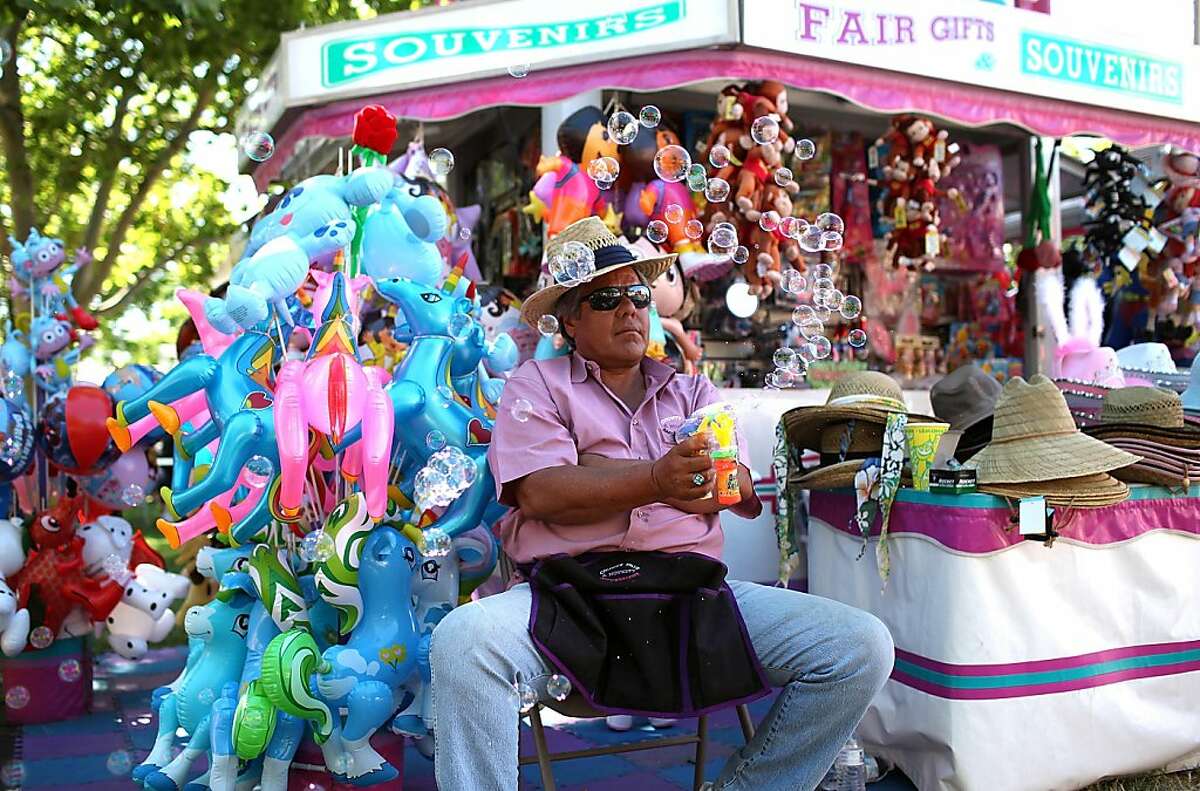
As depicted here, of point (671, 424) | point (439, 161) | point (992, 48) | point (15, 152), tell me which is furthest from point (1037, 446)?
point (15, 152)

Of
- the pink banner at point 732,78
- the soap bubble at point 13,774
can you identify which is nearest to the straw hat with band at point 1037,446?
the pink banner at point 732,78

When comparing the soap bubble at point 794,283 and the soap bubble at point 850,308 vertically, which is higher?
the soap bubble at point 794,283

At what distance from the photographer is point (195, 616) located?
8.94 feet

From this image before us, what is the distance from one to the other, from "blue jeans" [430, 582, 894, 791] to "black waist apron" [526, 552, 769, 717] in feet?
0.20

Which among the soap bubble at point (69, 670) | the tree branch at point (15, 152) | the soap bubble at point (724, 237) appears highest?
the tree branch at point (15, 152)

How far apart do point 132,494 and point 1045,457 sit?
10.5 feet

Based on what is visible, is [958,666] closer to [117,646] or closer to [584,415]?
[584,415]

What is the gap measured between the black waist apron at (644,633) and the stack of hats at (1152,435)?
4.53 feet

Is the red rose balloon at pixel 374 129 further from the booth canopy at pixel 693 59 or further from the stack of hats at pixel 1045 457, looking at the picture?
the booth canopy at pixel 693 59

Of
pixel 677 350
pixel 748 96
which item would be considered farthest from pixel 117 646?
pixel 748 96

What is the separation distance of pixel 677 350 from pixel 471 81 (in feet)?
5.41

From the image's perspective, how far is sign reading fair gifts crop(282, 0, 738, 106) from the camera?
472 centimetres

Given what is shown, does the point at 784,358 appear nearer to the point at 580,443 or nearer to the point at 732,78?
the point at 580,443

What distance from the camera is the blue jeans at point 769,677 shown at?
2.04 metres
